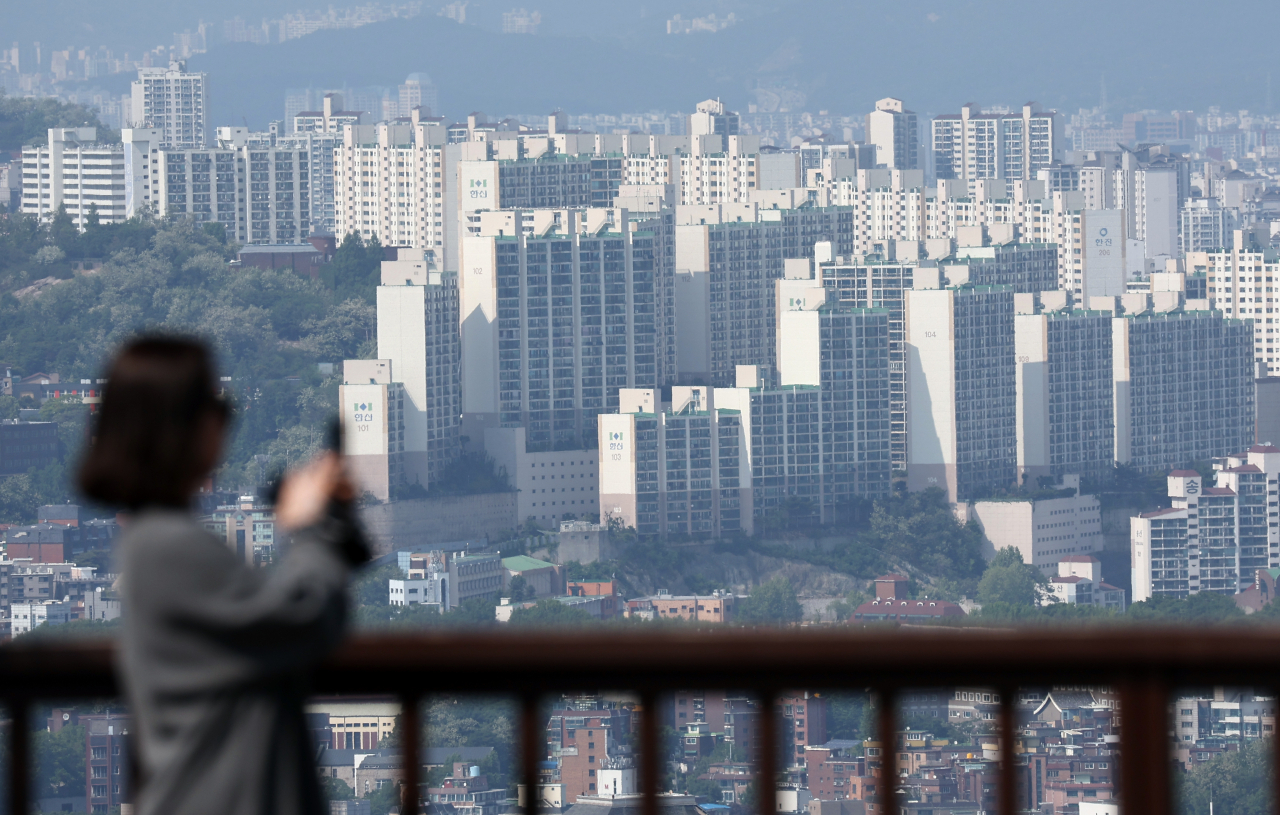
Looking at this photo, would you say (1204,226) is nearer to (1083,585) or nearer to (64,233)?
(1083,585)

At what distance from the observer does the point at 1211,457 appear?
2648 centimetres

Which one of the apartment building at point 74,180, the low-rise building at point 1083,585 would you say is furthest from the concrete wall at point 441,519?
the apartment building at point 74,180

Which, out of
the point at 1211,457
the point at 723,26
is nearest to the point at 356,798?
Result: the point at 1211,457

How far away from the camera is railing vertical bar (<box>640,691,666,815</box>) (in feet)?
2.69

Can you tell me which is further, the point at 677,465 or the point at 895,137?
the point at 895,137

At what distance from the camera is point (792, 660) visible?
0.82 m

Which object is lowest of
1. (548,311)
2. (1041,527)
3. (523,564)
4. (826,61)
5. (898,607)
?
(898,607)

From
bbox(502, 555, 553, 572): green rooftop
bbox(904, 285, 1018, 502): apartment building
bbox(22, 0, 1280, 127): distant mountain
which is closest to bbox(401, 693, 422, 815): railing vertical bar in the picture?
bbox(502, 555, 553, 572): green rooftop

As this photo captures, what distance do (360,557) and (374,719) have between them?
1461 cm

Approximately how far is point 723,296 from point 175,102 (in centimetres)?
2330

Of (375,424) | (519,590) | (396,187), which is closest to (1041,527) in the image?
(519,590)

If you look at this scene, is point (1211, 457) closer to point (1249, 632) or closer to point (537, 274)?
point (537, 274)

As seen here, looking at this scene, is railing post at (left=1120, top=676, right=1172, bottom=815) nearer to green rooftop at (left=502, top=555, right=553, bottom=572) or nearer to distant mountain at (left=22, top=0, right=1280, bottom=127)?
→ green rooftop at (left=502, top=555, right=553, bottom=572)

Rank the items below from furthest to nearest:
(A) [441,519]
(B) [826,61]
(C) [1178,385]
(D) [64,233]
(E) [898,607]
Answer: (B) [826,61], (D) [64,233], (C) [1178,385], (A) [441,519], (E) [898,607]
